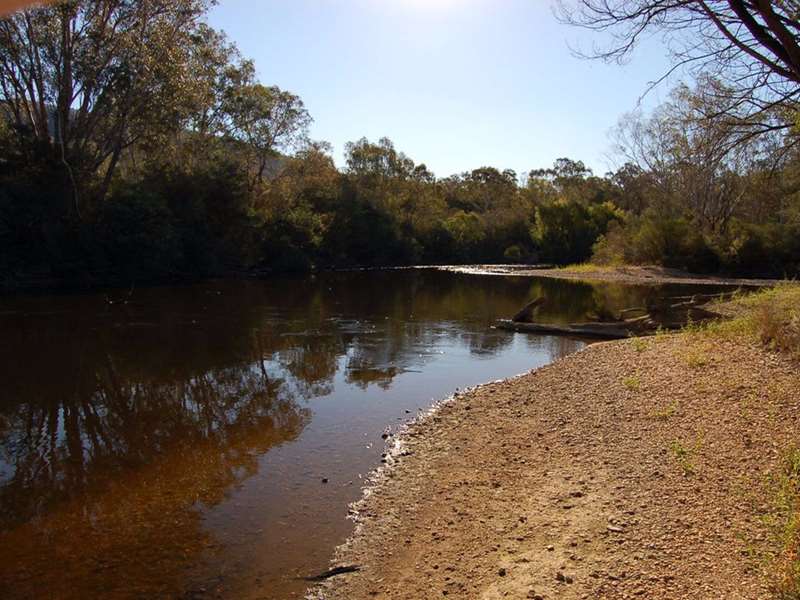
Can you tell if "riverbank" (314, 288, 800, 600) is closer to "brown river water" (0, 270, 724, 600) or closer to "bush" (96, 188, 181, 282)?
"brown river water" (0, 270, 724, 600)

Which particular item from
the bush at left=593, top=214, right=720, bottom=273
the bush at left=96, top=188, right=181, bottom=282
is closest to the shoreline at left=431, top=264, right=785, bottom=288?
the bush at left=593, top=214, right=720, bottom=273

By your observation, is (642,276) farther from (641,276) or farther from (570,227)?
(570,227)

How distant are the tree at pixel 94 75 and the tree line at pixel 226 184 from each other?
0.31 ft

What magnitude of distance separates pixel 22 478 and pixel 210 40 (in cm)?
4461

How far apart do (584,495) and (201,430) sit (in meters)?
6.96

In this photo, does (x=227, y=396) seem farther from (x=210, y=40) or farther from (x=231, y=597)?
(x=210, y=40)

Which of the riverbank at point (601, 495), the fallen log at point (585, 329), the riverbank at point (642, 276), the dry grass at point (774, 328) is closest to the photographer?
the riverbank at point (601, 495)

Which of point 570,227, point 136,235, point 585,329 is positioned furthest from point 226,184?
point 570,227

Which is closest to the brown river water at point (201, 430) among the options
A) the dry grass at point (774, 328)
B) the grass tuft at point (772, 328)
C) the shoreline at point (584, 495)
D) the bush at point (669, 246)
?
the shoreline at point (584, 495)

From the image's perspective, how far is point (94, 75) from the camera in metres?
33.0

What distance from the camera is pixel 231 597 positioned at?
566cm

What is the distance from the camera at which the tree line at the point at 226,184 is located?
32.9 metres

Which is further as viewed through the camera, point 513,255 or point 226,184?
point 513,255

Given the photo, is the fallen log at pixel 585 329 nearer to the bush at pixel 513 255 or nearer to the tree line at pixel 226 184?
the tree line at pixel 226 184
